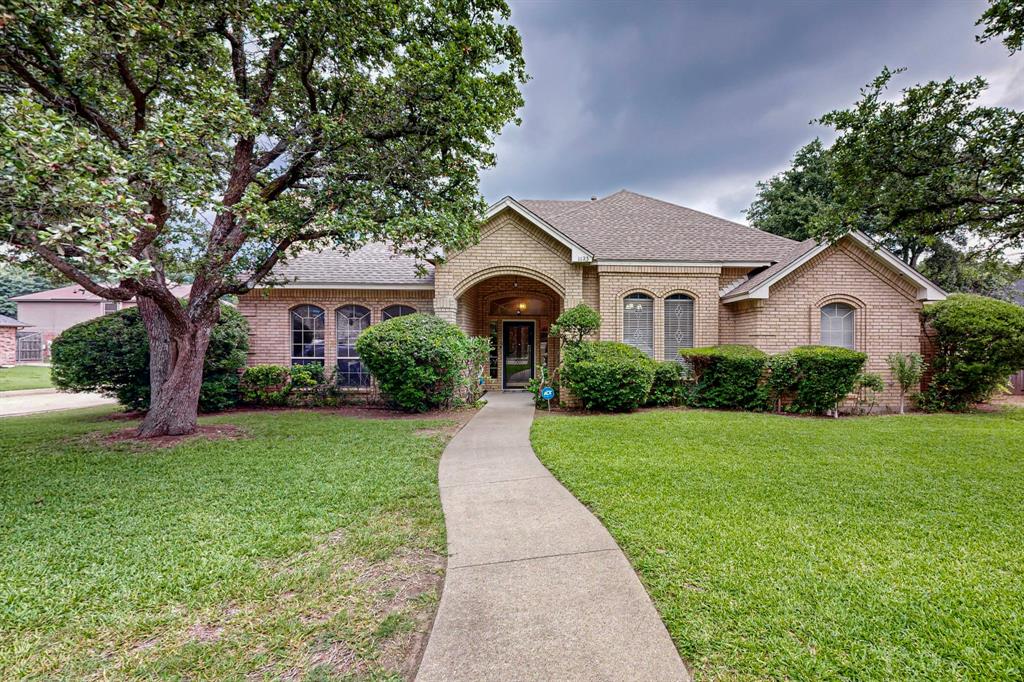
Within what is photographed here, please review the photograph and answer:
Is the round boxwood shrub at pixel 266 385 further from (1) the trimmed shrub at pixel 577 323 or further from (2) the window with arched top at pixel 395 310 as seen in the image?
(1) the trimmed shrub at pixel 577 323

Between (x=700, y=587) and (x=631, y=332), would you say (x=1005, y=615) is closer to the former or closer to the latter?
(x=700, y=587)

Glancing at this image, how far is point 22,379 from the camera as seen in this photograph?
19.0 metres

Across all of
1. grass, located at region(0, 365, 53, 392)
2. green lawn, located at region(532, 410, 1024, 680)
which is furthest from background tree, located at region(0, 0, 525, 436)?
grass, located at region(0, 365, 53, 392)

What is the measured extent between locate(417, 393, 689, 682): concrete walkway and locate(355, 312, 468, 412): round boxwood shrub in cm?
506

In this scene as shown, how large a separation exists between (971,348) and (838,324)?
9.14 feet

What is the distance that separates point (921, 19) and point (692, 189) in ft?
36.2

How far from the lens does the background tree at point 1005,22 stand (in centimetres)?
548

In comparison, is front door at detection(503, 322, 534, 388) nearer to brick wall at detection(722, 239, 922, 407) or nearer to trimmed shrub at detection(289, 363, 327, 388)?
trimmed shrub at detection(289, 363, 327, 388)

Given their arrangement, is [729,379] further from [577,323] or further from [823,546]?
[823,546]

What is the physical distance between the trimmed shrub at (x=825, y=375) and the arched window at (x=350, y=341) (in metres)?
11.8

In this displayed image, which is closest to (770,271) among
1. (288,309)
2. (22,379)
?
(288,309)

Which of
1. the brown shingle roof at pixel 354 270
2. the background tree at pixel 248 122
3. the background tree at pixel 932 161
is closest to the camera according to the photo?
the background tree at pixel 248 122

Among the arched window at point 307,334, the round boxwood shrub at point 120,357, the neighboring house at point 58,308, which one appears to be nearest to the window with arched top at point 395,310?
the arched window at point 307,334

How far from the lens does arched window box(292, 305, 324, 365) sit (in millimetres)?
12336
